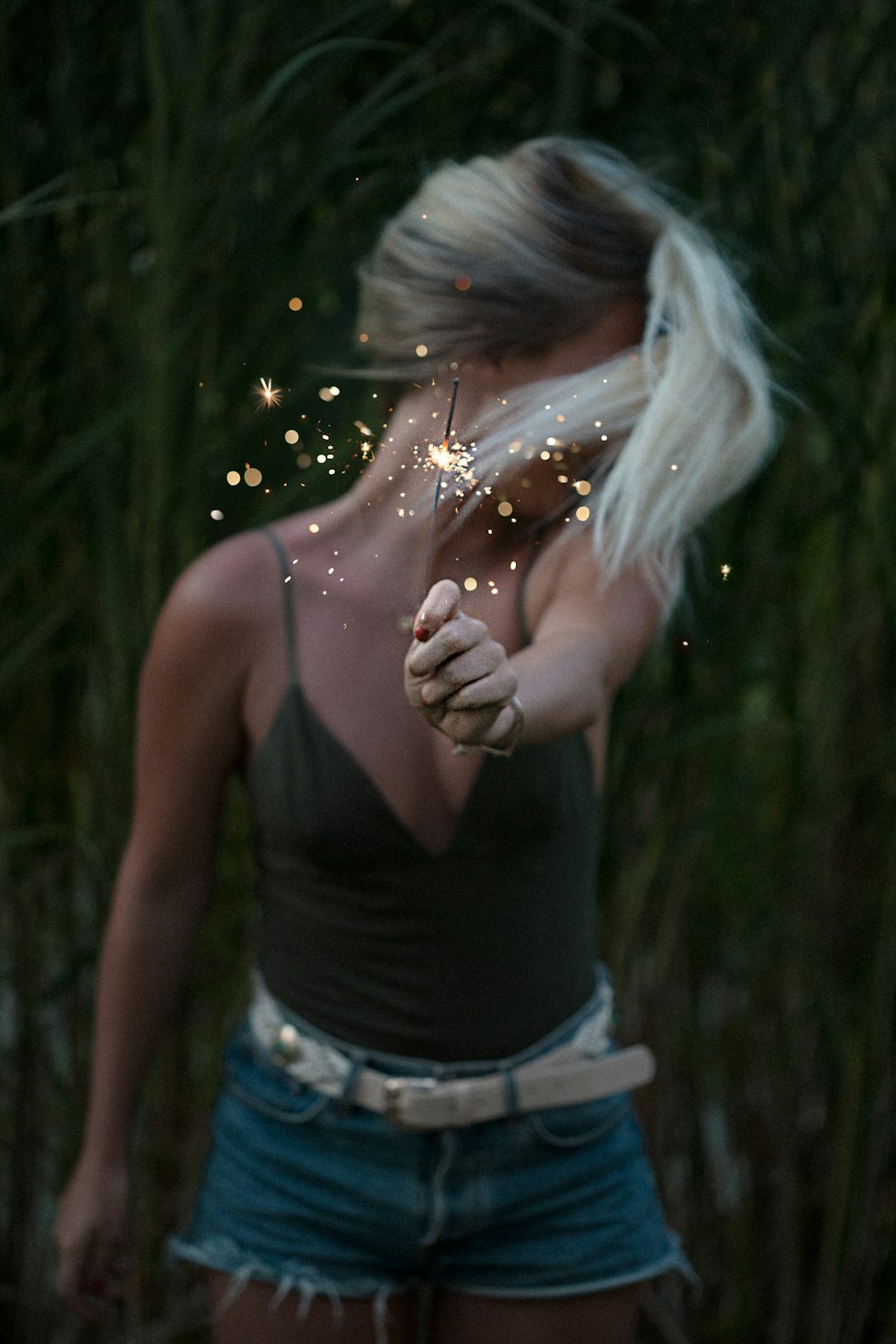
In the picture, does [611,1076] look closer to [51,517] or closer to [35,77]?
[51,517]

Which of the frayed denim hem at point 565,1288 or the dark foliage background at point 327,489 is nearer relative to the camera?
the frayed denim hem at point 565,1288

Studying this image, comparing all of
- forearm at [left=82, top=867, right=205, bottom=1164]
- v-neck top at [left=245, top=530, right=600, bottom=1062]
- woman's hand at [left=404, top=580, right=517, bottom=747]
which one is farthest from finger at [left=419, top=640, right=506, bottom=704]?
forearm at [left=82, top=867, right=205, bottom=1164]

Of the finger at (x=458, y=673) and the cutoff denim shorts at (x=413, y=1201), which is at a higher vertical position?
the finger at (x=458, y=673)

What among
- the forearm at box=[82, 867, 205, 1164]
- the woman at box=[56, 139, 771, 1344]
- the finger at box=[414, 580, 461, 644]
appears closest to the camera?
the finger at box=[414, 580, 461, 644]

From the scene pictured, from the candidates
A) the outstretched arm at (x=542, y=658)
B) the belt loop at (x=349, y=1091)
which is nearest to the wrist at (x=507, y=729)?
the outstretched arm at (x=542, y=658)

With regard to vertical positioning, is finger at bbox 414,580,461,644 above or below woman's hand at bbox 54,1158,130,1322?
above

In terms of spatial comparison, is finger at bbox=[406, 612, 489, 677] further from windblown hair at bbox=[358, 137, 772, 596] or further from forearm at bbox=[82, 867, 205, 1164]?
forearm at bbox=[82, 867, 205, 1164]

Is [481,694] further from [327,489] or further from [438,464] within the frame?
[327,489]

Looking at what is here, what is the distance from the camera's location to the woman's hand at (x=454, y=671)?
43 cm

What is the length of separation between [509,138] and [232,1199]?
0.79 meters

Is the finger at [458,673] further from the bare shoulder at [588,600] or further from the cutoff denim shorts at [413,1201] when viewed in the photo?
the cutoff denim shorts at [413,1201]

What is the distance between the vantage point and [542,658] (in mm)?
636

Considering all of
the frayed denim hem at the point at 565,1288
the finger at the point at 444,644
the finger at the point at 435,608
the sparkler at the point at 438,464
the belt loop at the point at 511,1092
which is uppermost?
the sparkler at the point at 438,464

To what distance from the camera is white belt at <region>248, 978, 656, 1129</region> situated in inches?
30.7
